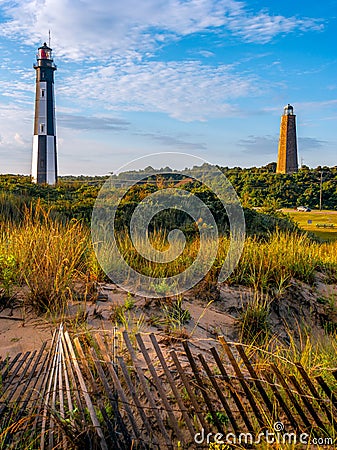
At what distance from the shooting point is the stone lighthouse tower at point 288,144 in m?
39.1

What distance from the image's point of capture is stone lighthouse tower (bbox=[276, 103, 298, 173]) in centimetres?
3906

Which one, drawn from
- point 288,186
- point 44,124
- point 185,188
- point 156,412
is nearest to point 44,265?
point 156,412

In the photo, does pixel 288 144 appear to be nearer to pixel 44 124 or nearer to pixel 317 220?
pixel 317 220

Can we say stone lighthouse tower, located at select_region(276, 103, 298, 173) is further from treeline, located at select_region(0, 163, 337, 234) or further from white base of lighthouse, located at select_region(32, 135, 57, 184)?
white base of lighthouse, located at select_region(32, 135, 57, 184)

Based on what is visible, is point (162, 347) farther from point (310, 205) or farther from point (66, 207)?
point (310, 205)

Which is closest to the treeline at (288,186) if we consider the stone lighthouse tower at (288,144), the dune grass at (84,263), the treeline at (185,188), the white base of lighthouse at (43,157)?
the treeline at (185,188)

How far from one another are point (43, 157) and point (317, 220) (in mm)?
15529

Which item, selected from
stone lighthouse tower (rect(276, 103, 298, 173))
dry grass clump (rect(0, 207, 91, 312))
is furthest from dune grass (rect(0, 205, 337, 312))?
stone lighthouse tower (rect(276, 103, 298, 173))

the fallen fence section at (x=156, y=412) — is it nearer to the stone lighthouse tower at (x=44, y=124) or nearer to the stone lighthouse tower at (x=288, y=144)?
the stone lighthouse tower at (x=44, y=124)

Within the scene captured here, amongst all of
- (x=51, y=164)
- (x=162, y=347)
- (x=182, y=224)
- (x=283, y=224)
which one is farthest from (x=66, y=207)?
(x=51, y=164)

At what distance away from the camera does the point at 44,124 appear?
25656mm

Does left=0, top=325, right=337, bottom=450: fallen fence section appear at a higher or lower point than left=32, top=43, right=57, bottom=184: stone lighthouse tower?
lower

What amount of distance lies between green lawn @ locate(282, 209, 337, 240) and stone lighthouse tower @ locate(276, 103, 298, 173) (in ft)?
52.9

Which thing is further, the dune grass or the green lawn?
the green lawn
